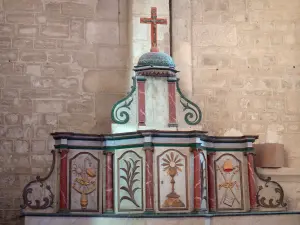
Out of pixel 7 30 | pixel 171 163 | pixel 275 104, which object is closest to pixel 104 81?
pixel 7 30

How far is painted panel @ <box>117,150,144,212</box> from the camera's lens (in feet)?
20.4

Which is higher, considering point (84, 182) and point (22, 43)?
point (22, 43)

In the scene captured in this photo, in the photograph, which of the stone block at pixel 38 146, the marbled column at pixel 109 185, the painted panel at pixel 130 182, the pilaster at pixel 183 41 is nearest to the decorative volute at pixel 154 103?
the marbled column at pixel 109 185

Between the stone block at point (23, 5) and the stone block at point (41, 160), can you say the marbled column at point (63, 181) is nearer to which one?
the stone block at point (41, 160)

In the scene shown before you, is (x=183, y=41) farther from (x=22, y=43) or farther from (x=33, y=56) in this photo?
(x=22, y=43)

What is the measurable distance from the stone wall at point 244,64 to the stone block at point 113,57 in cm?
77

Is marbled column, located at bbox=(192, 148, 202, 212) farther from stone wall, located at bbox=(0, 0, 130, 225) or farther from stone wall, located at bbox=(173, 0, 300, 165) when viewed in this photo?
stone wall, located at bbox=(0, 0, 130, 225)

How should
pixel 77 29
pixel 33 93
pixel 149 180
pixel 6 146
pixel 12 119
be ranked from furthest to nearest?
pixel 77 29 → pixel 33 93 → pixel 12 119 → pixel 6 146 → pixel 149 180


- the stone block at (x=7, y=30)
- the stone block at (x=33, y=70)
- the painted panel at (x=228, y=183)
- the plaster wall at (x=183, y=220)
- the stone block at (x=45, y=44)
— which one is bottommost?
the plaster wall at (x=183, y=220)

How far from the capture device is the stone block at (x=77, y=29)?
816cm

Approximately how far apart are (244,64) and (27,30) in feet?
10.9

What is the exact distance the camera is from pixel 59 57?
26.4 ft

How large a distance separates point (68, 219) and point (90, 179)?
1.87 ft

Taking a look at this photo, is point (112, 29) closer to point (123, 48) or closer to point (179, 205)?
point (123, 48)
